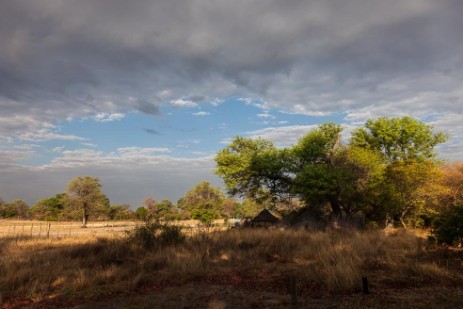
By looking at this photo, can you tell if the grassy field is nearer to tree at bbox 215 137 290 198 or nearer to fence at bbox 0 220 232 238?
fence at bbox 0 220 232 238

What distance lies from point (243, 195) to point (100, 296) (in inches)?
902

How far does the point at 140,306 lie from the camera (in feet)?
28.0

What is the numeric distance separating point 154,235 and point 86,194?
58.2 m

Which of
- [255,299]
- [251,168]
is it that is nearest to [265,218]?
[251,168]

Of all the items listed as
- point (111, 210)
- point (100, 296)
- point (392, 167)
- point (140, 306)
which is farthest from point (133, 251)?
point (111, 210)

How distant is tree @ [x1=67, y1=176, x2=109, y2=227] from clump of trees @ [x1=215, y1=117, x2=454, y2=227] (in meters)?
45.9

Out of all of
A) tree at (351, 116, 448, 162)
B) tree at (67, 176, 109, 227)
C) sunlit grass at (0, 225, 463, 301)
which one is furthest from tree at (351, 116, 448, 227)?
tree at (67, 176, 109, 227)

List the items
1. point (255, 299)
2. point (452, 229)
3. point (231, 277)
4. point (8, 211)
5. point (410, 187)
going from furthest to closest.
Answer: point (8, 211)
point (410, 187)
point (452, 229)
point (231, 277)
point (255, 299)

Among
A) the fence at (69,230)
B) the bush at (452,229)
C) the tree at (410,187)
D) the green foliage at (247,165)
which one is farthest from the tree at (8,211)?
the bush at (452,229)

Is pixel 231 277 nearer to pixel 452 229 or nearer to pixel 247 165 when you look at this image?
pixel 452 229

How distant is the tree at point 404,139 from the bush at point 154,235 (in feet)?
77.6

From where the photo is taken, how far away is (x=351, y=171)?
89.5ft

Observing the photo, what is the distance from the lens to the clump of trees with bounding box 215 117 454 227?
24625mm

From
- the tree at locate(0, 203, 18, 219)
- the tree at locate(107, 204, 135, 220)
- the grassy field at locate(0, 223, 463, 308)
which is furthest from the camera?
the tree at locate(0, 203, 18, 219)
